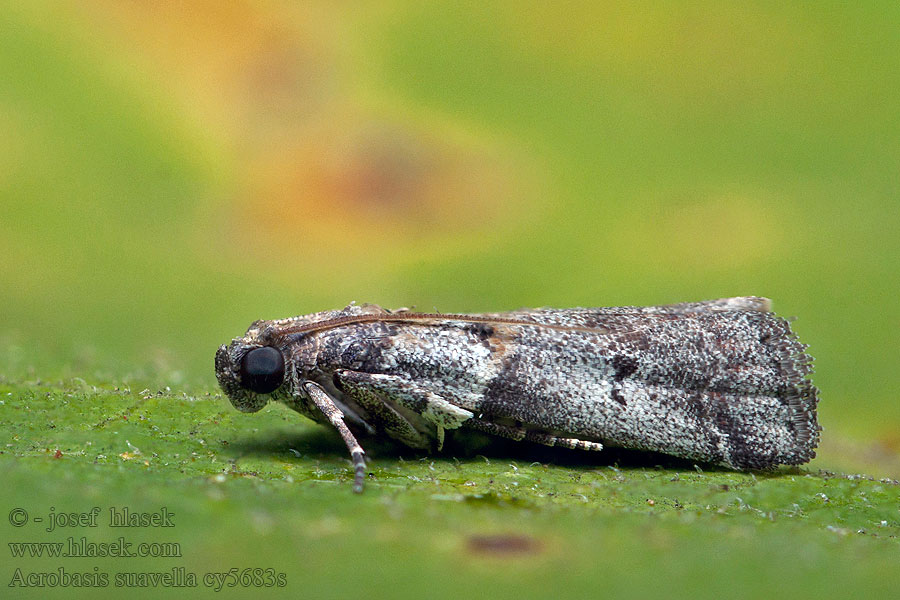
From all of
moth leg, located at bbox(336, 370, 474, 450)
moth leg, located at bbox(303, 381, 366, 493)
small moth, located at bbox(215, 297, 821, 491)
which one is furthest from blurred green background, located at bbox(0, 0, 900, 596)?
moth leg, located at bbox(336, 370, 474, 450)

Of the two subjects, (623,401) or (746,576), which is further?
(623,401)

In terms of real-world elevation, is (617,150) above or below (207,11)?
below

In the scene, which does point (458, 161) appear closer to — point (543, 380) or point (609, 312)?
point (609, 312)

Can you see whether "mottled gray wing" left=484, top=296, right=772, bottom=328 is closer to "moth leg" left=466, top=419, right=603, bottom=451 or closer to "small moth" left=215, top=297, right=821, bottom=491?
"small moth" left=215, top=297, right=821, bottom=491

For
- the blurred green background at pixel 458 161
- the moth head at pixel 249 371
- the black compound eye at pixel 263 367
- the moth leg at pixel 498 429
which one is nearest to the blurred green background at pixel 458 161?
the blurred green background at pixel 458 161

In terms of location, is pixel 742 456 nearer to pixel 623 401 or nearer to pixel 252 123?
pixel 623 401

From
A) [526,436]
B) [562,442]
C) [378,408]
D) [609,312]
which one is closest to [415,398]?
[378,408]

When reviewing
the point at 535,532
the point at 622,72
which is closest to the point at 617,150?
the point at 622,72

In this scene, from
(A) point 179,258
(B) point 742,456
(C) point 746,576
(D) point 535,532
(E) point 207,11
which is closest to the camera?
(C) point 746,576
